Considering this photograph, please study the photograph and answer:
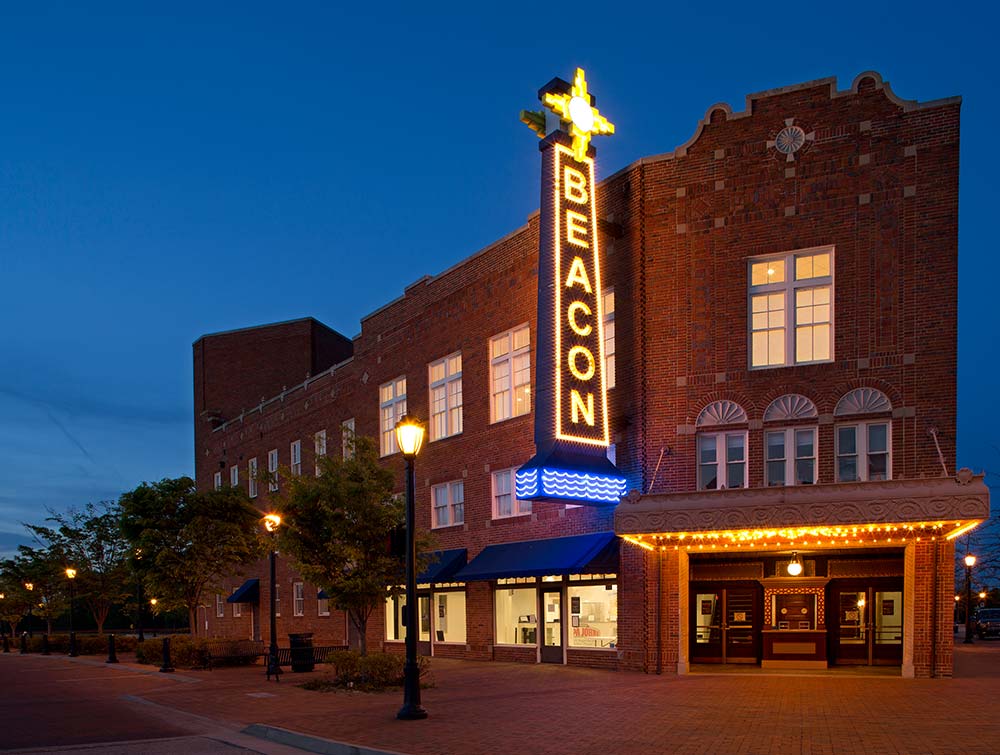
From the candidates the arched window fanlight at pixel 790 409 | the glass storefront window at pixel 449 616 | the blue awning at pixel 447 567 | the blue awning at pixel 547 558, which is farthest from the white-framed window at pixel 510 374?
the arched window fanlight at pixel 790 409

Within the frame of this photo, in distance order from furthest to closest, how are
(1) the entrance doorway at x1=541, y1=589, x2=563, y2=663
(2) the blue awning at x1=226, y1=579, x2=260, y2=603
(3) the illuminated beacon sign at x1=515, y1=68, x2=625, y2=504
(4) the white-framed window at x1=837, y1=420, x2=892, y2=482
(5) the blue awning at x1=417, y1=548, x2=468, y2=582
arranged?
(2) the blue awning at x1=226, y1=579, x2=260, y2=603 < (5) the blue awning at x1=417, y1=548, x2=468, y2=582 < (1) the entrance doorway at x1=541, y1=589, x2=563, y2=663 < (3) the illuminated beacon sign at x1=515, y1=68, x2=625, y2=504 < (4) the white-framed window at x1=837, y1=420, x2=892, y2=482

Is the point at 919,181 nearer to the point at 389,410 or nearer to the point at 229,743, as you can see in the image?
the point at 229,743

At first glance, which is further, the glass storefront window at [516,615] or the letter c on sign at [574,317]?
the glass storefront window at [516,615]

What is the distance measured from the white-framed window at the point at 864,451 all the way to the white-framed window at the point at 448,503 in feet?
45.6

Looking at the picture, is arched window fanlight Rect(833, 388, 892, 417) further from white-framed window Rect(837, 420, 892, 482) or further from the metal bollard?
the metal bollard

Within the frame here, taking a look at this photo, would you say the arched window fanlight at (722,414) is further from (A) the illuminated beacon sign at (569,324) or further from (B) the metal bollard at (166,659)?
(B) the metal bollard at (166,659)

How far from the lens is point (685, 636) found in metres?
23.4

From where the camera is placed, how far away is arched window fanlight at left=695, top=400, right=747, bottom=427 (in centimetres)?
2290

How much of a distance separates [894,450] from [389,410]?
68.4ft

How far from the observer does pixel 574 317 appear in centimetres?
2389

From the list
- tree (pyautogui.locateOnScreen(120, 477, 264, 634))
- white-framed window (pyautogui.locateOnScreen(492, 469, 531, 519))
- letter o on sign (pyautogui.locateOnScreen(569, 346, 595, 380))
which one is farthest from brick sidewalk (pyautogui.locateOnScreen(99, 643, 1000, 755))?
tree (pyautogui.locateOnScreen(120, 477, 264, 634))

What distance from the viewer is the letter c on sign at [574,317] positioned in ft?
78.1

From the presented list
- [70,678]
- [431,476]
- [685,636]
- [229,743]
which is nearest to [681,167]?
[685,636]

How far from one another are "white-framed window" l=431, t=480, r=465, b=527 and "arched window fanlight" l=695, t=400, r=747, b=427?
441 inches
